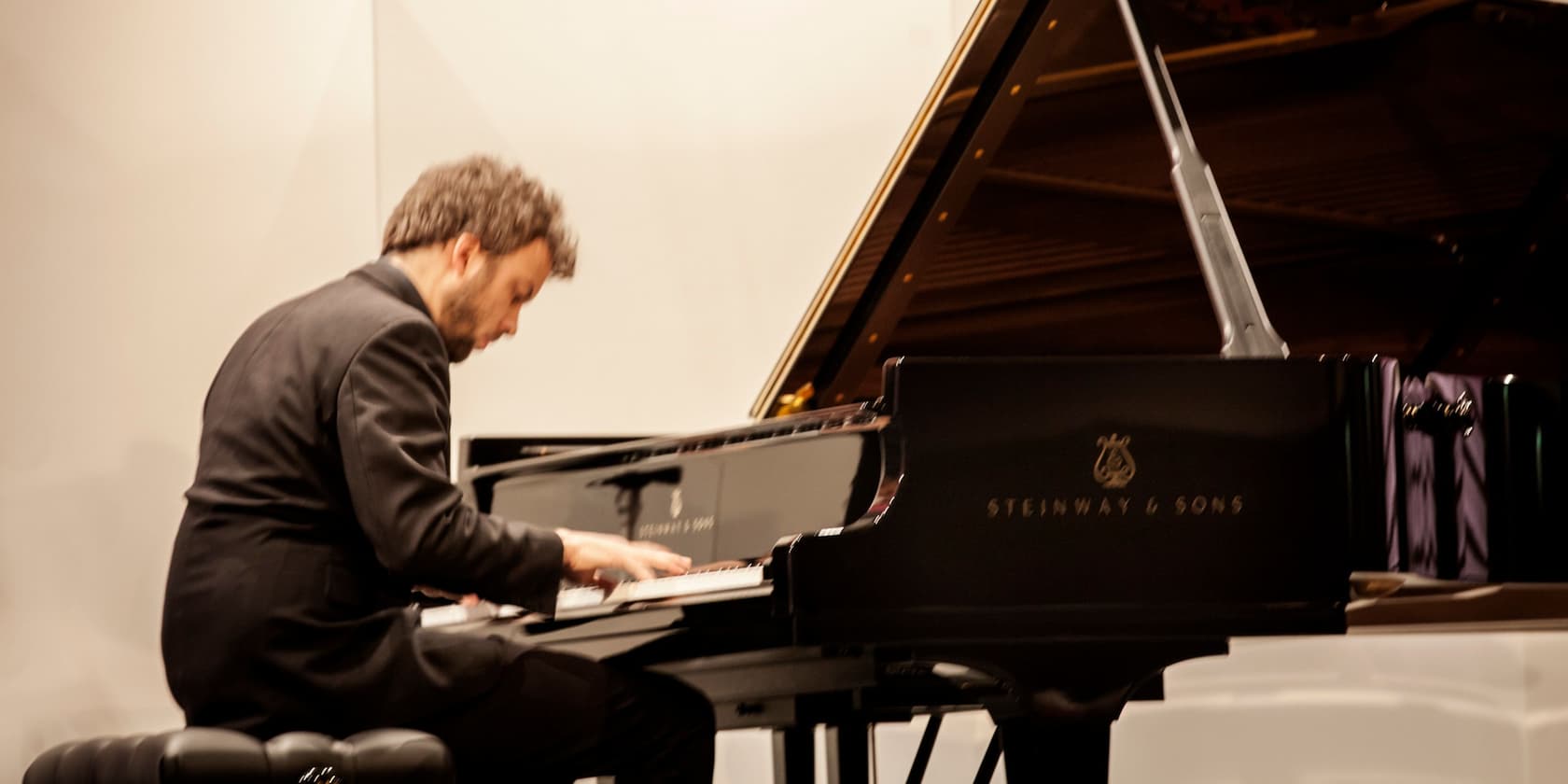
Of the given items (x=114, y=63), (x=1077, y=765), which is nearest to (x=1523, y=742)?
(x=1077, y=765)

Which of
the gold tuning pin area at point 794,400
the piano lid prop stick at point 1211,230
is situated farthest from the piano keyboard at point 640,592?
the piano lid prop stick at point 1211,230

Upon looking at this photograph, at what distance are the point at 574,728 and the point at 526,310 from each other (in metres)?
2.26

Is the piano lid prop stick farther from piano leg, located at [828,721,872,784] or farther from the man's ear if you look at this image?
the man's ear

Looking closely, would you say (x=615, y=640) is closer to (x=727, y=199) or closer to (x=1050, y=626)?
(x=1050, y=626)

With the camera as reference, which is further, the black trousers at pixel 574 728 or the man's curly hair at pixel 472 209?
the man's curly hair at pixel 472 209

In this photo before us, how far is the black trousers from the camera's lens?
7.14 feet

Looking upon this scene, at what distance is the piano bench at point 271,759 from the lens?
1899 millimetres

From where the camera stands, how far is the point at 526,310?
431 cm

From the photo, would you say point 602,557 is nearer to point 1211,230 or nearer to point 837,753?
point 837,753

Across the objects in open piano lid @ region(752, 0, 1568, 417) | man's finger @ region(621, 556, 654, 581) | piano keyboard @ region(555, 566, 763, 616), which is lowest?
piano keyboard @ region(555, 566, 763, 616)

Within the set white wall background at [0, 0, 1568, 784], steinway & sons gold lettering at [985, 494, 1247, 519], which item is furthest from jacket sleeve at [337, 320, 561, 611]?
white wall background at [0, 0, 1568, 784]

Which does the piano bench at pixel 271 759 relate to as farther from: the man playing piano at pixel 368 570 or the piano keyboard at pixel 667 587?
the piano keyboard at pixel 667 587

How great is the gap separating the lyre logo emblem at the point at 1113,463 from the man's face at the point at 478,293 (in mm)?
893

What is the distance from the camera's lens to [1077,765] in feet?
6.40
